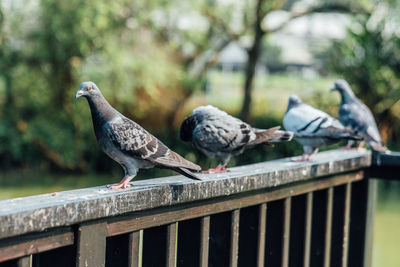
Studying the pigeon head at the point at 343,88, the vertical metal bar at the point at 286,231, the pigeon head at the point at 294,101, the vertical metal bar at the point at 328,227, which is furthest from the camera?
the pigeon head at the point at 343,88

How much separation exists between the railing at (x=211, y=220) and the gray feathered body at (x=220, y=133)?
1.34 feet

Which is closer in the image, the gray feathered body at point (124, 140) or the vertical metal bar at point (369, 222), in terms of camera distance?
the gray feathered body at point (124, 140)

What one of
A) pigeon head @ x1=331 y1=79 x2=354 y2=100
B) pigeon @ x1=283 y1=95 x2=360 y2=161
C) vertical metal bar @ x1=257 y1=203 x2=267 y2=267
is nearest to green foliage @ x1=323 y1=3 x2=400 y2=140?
pigeon head @ x1=331 y1=79 x2=354 y2=100

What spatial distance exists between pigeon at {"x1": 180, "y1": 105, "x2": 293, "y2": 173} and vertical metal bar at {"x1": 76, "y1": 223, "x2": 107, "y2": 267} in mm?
1278

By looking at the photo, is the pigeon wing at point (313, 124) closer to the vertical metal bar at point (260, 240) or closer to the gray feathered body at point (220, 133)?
the gray feathered body at point (220, 133)

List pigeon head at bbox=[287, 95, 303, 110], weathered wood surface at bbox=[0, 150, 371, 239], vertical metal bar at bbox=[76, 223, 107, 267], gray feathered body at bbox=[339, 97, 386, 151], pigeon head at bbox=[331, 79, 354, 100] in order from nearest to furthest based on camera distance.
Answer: weathered wood surface at bbox=[0, 150, 371, 239]
vertical metal bar at bbox=[76, 223, 107, 267]
pigeon head at bbox=[287, 95, 303, 110]
gray feathered body at bbox=[339, 97, 386, 151]
pigeon head at bbox=[331, 79, 354, 100]

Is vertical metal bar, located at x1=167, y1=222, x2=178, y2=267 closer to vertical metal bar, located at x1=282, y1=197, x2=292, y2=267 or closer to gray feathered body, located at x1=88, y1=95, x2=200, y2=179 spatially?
gray feathered body, located at x1=88, y1=95, x2=200, y2=179

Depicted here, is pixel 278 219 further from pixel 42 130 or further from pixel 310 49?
pixel 310 49

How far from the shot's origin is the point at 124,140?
2.12 m

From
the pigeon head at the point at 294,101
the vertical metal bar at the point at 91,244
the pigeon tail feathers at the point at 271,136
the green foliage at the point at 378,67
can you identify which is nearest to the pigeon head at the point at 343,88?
the pigeon head at the point at 294,101

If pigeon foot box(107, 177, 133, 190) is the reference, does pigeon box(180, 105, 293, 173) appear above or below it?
above

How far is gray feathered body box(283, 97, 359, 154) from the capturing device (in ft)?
11.3

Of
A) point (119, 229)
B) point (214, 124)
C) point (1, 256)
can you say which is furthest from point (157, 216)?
point (214, 124)

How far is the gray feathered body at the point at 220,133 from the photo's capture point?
2.80 meters
